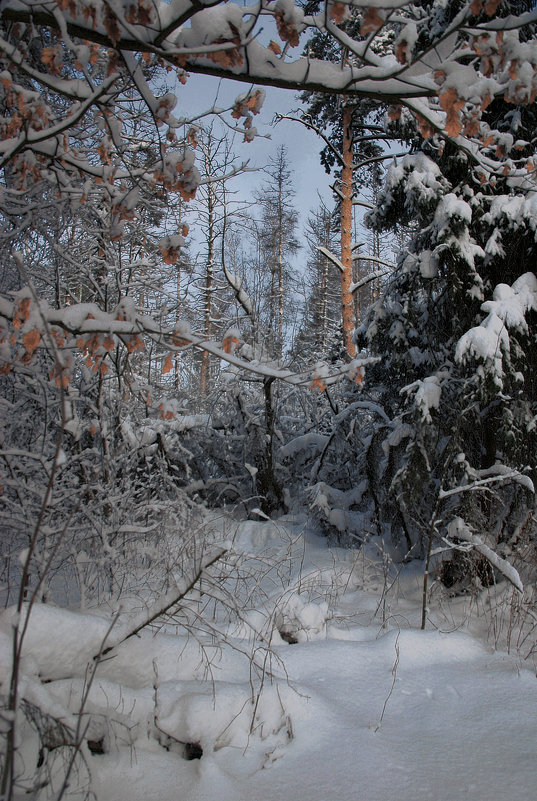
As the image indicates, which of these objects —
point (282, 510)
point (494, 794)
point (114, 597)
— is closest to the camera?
point (494, 794)

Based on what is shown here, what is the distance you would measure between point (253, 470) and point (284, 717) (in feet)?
13.5

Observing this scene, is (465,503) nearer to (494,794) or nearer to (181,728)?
(494,794)

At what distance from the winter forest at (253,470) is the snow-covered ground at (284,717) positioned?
1cm

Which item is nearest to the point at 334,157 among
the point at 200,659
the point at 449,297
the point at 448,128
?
the point at 449,297

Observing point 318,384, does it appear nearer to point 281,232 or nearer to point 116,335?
point 116,335

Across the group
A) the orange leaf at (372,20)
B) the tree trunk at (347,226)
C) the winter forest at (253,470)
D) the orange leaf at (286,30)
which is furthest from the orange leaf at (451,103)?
the tree trunk at (347,226)

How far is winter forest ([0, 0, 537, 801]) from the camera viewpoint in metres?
1.82

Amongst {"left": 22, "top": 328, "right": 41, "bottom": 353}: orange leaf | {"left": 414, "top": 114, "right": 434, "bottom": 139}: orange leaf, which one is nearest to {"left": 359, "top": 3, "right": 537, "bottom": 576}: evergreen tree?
{"left": 414, "top": 114, "right": 434, "bottom": 139}: orange leaf

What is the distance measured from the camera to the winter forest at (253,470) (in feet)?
5.96

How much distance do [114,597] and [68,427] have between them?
4.44 ft

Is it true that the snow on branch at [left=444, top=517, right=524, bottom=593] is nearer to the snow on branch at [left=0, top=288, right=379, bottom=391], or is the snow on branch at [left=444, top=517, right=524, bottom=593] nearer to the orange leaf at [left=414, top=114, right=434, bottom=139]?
the snow on branch at [left=0, top=288, right=379, bottom=391]

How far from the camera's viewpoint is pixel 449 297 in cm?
473

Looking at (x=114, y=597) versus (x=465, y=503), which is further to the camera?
(x=465, y=503)

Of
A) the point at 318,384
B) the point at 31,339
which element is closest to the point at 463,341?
the point at 318,384
